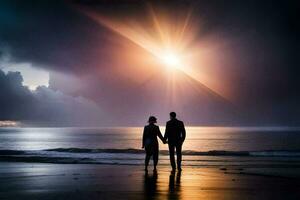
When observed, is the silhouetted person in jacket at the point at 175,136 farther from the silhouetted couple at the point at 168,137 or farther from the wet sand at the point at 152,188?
the wet sand at the point at 152,188

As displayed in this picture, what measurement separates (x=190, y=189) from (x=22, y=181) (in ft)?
19.0

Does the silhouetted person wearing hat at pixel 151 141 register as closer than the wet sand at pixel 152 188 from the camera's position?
No

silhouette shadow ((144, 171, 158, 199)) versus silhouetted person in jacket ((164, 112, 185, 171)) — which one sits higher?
silhouetted person in jacket ((164, 112, 185, 171))

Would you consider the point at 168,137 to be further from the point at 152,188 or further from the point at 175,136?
the point at 152,188

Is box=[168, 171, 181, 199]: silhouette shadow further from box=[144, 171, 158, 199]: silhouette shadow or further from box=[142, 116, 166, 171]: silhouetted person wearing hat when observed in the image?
box=[142, 116, 166, 171]: silhouetted person wearing hat

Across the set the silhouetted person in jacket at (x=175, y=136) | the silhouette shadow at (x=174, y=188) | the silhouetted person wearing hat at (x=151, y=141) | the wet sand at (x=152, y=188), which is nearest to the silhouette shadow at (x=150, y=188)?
the wet sand at (x=152, y=188)

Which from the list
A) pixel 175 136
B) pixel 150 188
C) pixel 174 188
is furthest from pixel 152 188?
pixel 175 136

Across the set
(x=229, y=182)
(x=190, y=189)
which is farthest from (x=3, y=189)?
(x=229, y=182)

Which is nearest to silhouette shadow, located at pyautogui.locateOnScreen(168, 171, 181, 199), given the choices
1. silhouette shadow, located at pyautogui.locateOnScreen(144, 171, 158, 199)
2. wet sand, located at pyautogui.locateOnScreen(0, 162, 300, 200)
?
wet sand, located at pyautogui.locateOnScreen(0, 162, 300, 200)

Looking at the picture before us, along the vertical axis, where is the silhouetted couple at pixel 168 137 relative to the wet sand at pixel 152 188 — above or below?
above

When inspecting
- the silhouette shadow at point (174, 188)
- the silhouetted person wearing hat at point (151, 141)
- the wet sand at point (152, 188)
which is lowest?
the wet sand at point (152, 188)

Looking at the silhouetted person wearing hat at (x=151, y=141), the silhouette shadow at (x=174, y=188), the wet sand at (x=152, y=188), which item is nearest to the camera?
the silhouette shadow at (x=174, y=188)

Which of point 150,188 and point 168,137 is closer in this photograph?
point 150,188

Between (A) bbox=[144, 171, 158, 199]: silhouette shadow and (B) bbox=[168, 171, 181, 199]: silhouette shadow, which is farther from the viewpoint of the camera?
(A) bbox=[144, 171, 158, 199]: silhouette shadow
